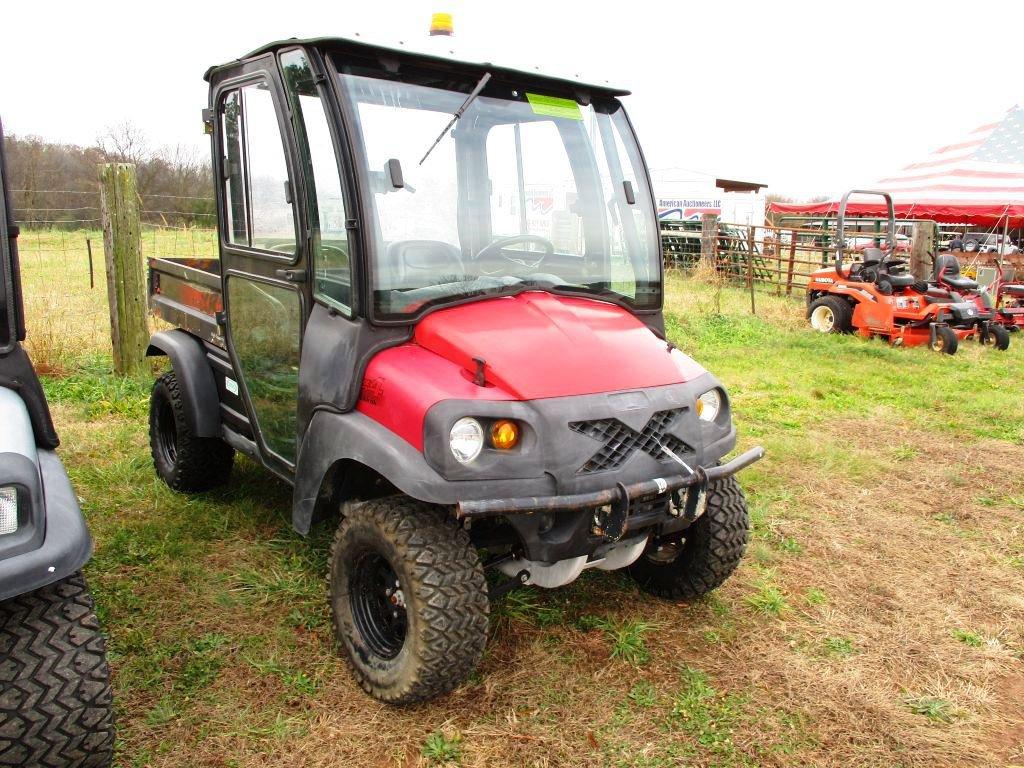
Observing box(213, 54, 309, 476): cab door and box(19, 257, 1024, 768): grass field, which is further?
box(213, 54, 309, 476): cab door

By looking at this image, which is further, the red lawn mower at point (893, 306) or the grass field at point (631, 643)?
the red lawn mower at point (893, 306)

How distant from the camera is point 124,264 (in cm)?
653

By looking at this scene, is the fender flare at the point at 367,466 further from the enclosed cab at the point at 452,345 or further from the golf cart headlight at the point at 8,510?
the golf cart headlight at the point at 8,510

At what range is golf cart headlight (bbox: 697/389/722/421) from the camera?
3193mm

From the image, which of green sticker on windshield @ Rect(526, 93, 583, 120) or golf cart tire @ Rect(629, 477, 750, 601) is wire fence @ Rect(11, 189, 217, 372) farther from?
golf cart tire @ Rect(629, 477, 750, 601)

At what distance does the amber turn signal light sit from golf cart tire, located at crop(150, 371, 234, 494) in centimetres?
219

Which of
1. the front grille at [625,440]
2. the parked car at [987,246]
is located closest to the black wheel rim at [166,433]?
the front grille at [625,440]

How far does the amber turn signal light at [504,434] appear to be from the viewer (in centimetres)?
267

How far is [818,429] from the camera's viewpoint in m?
6.39

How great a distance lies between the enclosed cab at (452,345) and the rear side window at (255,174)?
14 mm

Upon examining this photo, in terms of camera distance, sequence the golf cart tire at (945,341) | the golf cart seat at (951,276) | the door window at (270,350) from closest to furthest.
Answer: the door window at (270,350) < the golf cart tire at (945,341) < the golf cart seat at (951,276)

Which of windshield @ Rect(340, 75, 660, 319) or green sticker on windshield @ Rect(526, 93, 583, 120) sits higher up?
green sticker on windshield @ Rect(526, 93, 583, 120)

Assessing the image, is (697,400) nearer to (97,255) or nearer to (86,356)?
(86,356)

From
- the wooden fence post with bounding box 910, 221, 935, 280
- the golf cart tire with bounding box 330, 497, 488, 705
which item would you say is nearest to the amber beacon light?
the golf cart tire with bounding box 330, 497, 488, 705
